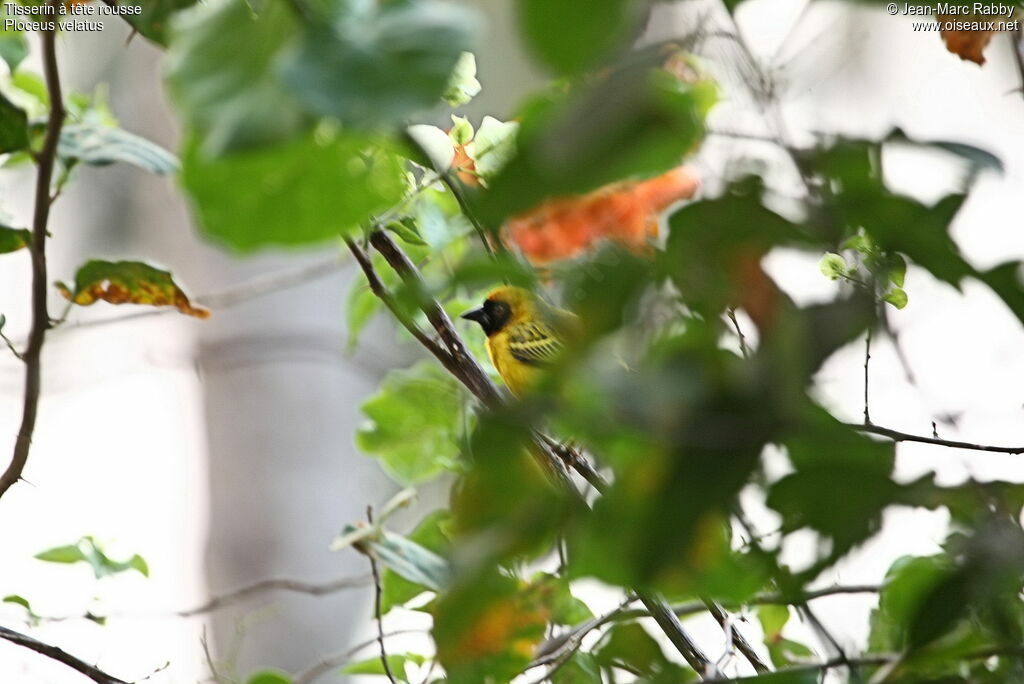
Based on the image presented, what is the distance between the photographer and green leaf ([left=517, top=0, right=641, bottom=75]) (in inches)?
8.7

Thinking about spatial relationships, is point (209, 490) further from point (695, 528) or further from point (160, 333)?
point (695, 528)

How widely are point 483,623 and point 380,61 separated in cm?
17

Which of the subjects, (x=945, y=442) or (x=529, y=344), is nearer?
(x=945, y=442)

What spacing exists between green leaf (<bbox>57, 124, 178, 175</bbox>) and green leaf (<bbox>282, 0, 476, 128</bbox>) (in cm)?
52

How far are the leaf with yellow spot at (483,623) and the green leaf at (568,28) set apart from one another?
12cm

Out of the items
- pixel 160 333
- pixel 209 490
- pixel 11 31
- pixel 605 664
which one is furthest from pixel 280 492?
pixel 605 664

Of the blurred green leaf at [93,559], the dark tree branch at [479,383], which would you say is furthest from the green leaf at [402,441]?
the blurred green leaf at [93,559]

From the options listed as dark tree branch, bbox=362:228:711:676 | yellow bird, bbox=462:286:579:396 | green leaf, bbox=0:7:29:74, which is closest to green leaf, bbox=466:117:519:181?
dark tree branch, bbox=362:228:711:676

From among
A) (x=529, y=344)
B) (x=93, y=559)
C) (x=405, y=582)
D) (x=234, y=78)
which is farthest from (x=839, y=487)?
(x=529, y=344)

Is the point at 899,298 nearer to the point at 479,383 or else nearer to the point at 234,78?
the point at 479,383

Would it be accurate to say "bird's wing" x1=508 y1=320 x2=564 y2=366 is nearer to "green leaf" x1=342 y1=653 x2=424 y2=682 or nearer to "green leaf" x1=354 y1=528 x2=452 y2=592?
"green leaf" x1=342 y1=653 x2=424 y2=682

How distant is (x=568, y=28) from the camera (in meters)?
0.22

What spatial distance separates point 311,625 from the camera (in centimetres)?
288

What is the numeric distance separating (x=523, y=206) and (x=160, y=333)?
3.12 m
